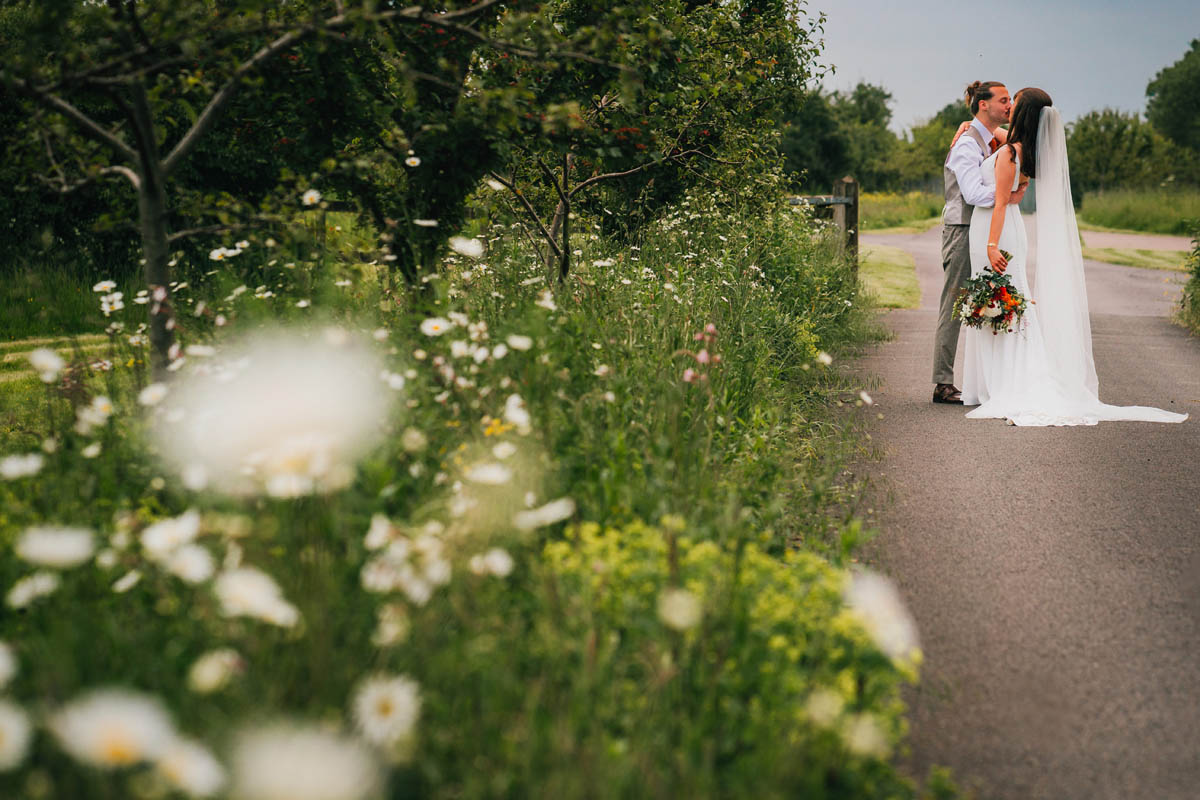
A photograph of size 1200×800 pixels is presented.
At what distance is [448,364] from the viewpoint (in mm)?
3672

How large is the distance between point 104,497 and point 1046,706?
320 cm

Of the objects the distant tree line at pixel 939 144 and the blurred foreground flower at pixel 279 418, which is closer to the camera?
the blurred foreground flower at pixel 279 418

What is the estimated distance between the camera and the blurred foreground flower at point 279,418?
8.45ft

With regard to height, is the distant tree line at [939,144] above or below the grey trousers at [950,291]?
above

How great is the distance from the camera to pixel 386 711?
1.82 m

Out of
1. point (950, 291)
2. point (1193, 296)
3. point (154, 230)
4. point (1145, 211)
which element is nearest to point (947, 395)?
point (950, 291)

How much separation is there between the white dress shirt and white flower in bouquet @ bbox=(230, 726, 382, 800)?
6.66m

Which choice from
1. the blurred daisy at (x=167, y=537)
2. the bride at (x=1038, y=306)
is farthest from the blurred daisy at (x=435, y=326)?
the bride at (x=1038, y=306)

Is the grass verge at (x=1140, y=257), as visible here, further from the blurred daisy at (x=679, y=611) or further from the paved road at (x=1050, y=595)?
the blurred daisy at (x=679, y=611)

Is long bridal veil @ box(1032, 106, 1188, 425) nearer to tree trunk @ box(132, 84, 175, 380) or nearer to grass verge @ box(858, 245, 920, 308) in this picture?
grass verge @ box(858, 245, 920, 308)

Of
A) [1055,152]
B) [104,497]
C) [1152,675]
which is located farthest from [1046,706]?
[1055,152]

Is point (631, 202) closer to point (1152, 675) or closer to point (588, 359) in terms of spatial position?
point (588, 359)

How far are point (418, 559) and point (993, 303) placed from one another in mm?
5868

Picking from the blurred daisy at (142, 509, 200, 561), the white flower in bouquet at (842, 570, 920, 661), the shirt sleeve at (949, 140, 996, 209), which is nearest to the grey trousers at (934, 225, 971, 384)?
the shirt sleeve at (949, 140, 996, 209)
